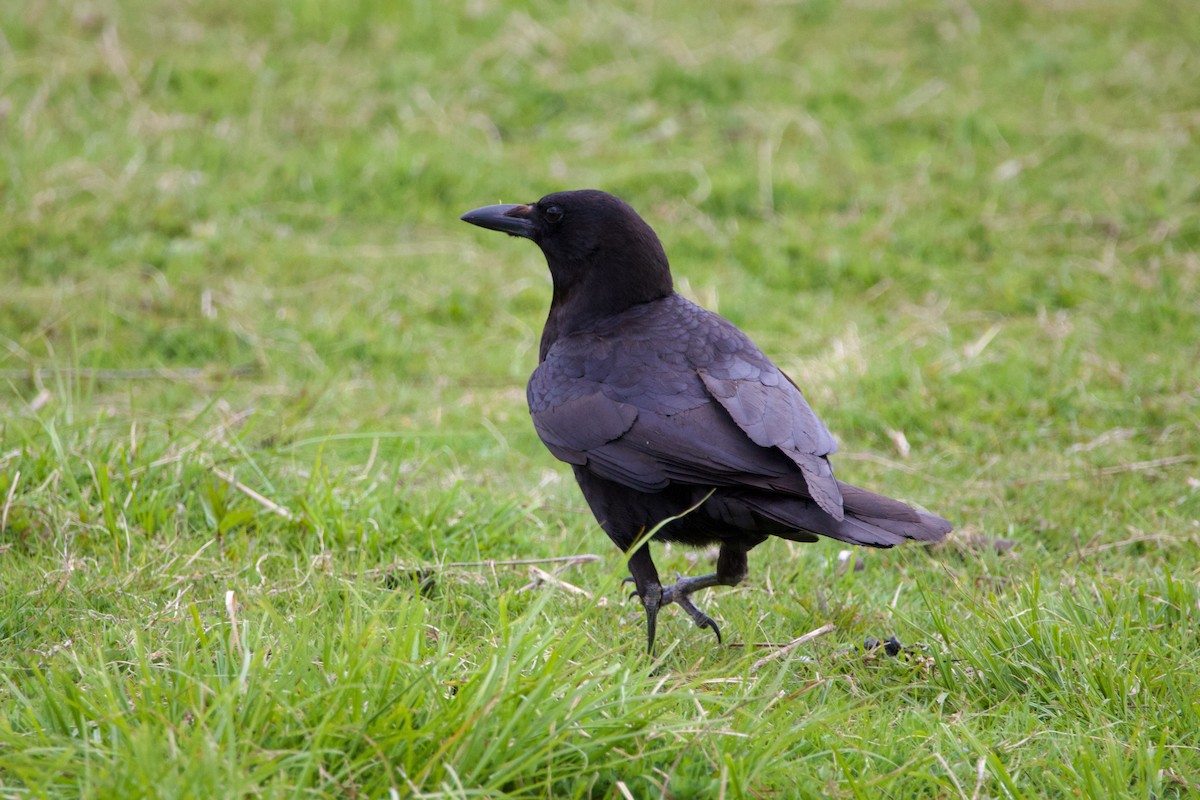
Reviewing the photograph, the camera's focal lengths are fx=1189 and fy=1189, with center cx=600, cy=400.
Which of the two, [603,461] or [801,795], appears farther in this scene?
[603,461]

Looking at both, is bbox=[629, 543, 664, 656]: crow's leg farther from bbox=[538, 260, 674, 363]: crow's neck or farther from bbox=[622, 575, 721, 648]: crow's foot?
bbox=[538, 260, 674, 363]: crow's neck

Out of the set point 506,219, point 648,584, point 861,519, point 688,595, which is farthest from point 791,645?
point 506,219

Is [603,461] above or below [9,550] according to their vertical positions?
above

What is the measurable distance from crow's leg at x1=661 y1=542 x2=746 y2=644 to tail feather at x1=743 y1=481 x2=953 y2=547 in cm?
44

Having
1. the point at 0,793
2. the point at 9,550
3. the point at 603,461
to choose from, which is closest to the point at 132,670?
the point at 0,793

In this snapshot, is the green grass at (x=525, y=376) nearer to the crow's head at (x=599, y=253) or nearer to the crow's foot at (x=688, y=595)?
the crow's foot at (x=688, y=595)

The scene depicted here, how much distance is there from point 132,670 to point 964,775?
2.07 metres

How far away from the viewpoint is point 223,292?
21.7 ft

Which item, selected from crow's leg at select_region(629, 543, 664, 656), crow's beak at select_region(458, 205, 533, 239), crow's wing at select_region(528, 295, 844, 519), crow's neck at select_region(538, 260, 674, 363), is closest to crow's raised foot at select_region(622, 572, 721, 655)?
crow's leg at select_region(629, 543, 664, 656)


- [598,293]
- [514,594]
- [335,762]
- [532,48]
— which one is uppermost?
[532,48]

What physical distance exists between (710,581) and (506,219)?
161 cm

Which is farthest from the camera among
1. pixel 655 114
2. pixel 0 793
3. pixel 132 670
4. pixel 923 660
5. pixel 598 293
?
pixel 655 114

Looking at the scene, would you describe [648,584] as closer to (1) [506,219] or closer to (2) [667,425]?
(2) [667,425]

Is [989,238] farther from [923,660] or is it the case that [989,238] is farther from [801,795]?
[801,795]
